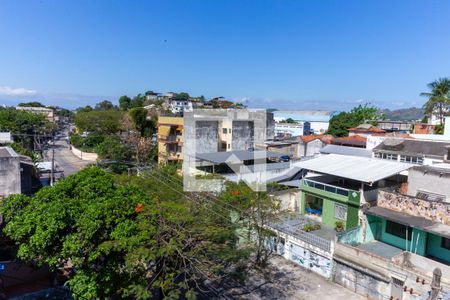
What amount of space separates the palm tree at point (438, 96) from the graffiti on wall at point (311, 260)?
113ft

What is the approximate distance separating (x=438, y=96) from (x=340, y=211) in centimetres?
3320

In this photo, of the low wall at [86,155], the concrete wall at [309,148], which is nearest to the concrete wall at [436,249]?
the concrete wall at [309,148]

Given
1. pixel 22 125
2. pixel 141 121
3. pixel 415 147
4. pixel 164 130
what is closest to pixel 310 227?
pixel 415 147

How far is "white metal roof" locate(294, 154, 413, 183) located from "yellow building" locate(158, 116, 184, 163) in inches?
758

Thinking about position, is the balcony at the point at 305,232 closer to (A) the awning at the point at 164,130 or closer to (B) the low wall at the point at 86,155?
→ (A) the awning at the point at 164,130

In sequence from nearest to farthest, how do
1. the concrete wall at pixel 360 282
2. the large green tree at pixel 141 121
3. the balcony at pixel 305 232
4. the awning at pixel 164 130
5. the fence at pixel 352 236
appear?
the concrete wall at pixel 360 282, the fence at pixel 352 236, the balcony at pixel 305 232, the awning at pixel 164 130, the large green tree at pixel 141 121

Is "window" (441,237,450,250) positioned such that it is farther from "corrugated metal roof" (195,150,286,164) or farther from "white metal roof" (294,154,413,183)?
"corrugated metal roof" (195,150,286,164)

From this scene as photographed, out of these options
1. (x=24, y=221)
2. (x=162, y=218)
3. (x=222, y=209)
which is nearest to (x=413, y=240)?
(x=222, y=209)

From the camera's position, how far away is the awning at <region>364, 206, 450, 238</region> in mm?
13773

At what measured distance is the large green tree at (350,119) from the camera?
5612 cm

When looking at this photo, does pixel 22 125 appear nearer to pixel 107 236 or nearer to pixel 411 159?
pixel 107 236

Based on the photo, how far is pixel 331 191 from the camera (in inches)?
765

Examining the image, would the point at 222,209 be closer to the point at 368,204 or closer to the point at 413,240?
the point at 368,204

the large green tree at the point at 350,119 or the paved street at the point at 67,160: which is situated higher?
the large green tree at the point at 350,119
